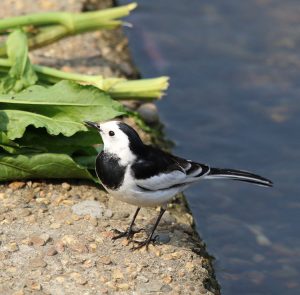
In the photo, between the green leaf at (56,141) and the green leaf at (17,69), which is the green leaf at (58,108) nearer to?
the green leaf at (56,141)

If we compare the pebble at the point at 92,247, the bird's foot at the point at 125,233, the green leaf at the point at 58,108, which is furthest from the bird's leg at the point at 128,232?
the green leaf at the point at 58,108

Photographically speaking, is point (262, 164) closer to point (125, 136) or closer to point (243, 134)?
point (243, 134)

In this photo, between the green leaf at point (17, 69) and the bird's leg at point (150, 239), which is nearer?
the bird's leg at point (150, 239)

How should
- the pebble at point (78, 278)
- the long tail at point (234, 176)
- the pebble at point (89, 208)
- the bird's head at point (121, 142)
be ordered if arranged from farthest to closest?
the pebble at point (89, 208) → the long tail at point (234, 176) → the bird's head at point (121, 142) → the pebble at point (78, 278)

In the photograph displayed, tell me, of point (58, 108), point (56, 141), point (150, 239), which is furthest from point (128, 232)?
point (58, 108)

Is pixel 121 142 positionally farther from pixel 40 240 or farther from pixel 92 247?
pixel 40 240

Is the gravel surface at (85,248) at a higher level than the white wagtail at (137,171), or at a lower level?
lower

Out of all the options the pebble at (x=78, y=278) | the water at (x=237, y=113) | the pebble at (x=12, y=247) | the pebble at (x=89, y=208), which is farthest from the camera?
the water at (x=237, y=113)

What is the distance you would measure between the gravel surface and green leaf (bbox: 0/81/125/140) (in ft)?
1.51

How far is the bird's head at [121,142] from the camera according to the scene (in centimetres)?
538

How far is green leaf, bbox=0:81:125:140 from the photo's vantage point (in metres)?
5.79

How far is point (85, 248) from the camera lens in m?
5.40

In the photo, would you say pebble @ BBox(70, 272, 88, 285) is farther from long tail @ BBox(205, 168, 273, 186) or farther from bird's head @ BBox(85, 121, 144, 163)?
long tail @ BBox(205, 168, 273, 186)

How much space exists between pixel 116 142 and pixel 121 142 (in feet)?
0.12
